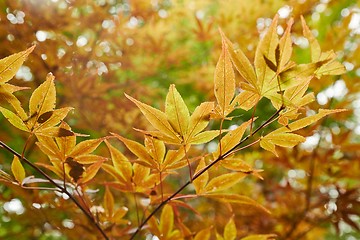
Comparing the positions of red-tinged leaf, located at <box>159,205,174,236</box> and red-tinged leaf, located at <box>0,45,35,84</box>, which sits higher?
red-tinged leaf, located at <box>0,45,35,84</box>

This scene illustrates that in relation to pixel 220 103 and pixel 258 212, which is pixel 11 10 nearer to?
pixel 220 103

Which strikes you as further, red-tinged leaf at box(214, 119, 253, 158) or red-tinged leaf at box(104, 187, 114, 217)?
red-tinged leaf at box(104, 187, 114, 217)

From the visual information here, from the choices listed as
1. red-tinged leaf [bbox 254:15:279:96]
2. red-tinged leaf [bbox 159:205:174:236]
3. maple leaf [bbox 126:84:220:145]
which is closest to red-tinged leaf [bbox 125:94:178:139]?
maple leaf [bbox 126:84:220:145]

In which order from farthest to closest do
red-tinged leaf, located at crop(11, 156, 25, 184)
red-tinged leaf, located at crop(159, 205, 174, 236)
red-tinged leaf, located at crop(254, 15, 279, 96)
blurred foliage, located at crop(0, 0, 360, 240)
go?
blurred foliage, located at crop(0, 0, 360, 240)
red-tinged leaf, located at crop(159, 205, 174, 236)
red-tinged leaf, located at crop(11, 156, 25, 184)
red-tinged leaf, located at crop(254, 15, 279, 96)

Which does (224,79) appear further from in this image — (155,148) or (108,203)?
(108,203)

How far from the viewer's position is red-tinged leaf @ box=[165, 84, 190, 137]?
41 centimetres

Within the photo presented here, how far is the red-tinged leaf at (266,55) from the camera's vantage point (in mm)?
391

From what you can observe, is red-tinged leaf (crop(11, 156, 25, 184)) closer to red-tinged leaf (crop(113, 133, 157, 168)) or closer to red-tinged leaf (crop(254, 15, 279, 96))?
red-tinged leaf (crop(113, 133, 157, 168))

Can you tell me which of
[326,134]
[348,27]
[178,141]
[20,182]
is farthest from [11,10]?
[326,134]

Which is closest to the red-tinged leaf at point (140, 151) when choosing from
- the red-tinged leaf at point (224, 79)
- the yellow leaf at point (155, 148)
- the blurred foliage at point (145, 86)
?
the yellow leaf at point (155, 148)

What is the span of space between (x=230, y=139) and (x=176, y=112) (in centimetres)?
9

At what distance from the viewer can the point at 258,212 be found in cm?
115

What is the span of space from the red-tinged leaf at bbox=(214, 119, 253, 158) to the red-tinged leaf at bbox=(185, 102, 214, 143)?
0.04 m

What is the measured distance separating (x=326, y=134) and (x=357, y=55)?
10.4 inches
